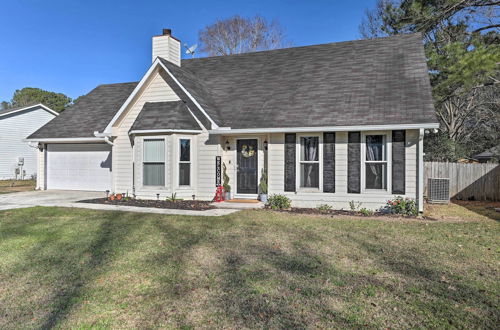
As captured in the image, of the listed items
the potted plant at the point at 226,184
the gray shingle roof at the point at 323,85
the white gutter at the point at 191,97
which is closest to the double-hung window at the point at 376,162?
the gray shingle roof at the point at 323,85

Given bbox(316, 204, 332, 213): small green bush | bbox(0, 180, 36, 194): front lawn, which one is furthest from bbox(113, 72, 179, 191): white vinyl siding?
bbox(316, 204, 332, 213): small green bush

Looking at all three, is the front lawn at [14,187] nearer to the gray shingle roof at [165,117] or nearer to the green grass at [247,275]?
the gray shingle roof at [165,117]

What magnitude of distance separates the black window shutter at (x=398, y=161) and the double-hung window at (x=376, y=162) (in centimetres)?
24

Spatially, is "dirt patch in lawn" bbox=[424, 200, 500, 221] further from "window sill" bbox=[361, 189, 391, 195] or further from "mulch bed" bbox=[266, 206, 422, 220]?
"window sill" bbox=[361, 189, 391, 195]

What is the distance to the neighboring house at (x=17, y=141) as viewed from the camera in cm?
2473

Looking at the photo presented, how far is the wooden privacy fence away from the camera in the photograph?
14.1 m

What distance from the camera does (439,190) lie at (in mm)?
12641

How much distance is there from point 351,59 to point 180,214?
891 centimetres

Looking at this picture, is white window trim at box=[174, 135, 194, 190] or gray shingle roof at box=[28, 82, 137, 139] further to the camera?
gray shingle roof at box=[28, 82, 137, 139]

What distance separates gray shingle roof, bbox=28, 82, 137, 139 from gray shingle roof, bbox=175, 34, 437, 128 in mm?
4214

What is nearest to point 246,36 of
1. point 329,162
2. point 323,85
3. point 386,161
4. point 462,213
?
point 323,85

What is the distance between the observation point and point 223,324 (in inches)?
132

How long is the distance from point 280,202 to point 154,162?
4.56 metres

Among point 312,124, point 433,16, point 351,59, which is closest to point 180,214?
point 312,124
